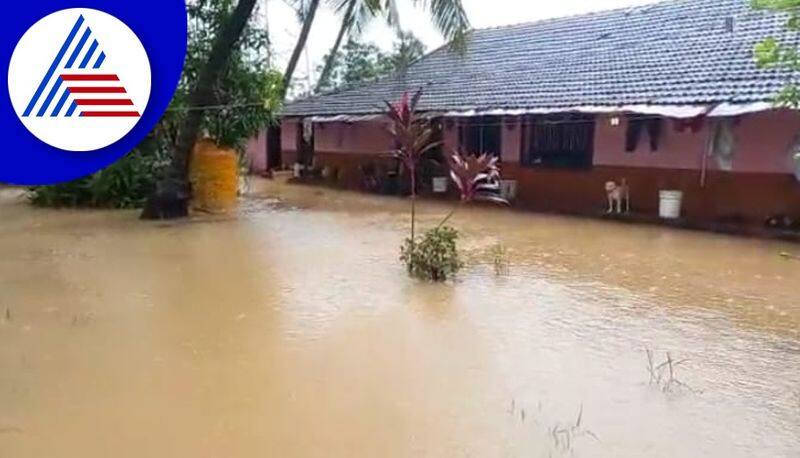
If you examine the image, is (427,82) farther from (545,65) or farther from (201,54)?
(201,54)

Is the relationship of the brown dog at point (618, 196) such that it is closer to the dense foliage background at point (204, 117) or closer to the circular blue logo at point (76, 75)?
the dense foliage background at point (204, 117)

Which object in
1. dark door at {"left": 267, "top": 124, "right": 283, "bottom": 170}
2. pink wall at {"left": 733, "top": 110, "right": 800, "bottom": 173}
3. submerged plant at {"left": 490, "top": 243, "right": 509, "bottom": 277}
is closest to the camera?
submerged plant at {"left": 490, "top": 243, "right": 509, "bottom": 277}

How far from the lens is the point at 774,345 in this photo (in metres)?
5.37

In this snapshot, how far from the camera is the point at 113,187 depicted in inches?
562

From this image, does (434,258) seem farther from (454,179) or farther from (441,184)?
(441,184)

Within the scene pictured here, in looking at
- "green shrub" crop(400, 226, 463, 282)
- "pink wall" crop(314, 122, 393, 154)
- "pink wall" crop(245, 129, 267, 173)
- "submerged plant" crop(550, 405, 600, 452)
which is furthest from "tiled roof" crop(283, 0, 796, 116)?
"submerged plant" crop(550, 405, 600, 452)

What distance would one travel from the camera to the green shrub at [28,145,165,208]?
14.2m

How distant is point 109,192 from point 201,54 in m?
3.32

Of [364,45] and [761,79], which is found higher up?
[364,45]

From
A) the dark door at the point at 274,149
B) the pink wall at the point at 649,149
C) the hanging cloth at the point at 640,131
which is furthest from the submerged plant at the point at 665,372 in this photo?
the dark door at the point at 274,149

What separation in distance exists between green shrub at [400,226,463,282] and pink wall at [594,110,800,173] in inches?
247

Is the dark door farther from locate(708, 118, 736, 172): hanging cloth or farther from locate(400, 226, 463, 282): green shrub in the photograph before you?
locate(400, 226, 463, 282): green shrub

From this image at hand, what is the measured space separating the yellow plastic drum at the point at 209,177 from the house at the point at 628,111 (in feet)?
15.6

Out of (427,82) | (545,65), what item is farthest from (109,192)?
(545,65)
